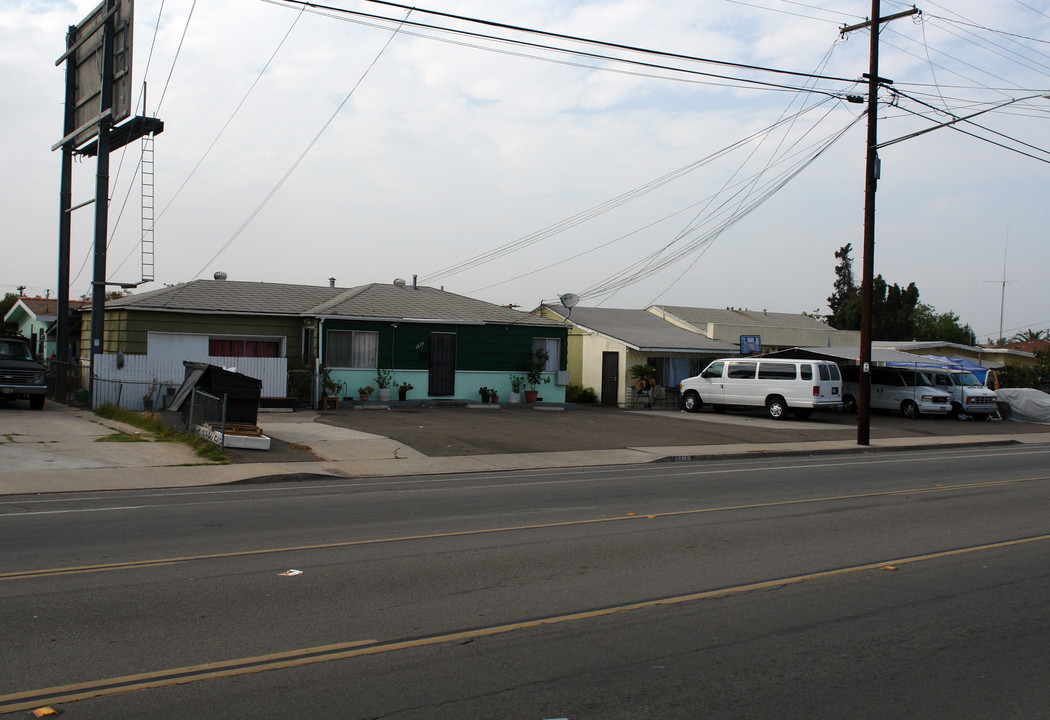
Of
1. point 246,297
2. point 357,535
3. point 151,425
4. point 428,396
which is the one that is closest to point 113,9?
point 246,297

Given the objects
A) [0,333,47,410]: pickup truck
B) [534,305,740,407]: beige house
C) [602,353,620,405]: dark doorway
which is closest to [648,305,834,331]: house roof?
[534,305,740,407]: beige house

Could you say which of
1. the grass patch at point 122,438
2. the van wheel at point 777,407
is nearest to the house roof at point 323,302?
the van wheel at point 777,407

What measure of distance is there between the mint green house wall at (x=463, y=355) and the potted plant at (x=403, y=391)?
210mm

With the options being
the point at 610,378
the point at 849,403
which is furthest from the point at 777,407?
the point at 610,378

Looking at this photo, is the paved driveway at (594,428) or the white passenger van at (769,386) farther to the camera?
the white passenger van at (769,386)

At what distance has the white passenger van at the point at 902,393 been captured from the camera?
33.4 m

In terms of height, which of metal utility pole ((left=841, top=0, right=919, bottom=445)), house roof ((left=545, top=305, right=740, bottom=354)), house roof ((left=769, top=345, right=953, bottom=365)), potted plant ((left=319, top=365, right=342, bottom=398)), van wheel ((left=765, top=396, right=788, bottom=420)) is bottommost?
van wheel ((left=765, top=396, right=788, bottom=420))

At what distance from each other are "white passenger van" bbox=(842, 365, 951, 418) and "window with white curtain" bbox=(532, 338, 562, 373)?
40.0ft

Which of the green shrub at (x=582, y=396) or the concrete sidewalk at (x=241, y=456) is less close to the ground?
the green shrub at (x=582, y=396)

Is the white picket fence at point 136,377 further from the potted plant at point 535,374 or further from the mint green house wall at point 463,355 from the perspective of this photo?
the potted plant at point 535,374

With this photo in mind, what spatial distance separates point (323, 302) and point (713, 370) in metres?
14.6

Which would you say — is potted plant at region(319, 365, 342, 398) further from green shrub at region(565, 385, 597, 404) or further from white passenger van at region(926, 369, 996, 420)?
white passenger van at region(926, 369, 996, 420)

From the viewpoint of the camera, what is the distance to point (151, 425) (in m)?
20.5

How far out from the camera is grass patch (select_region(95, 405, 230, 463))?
17062mm
